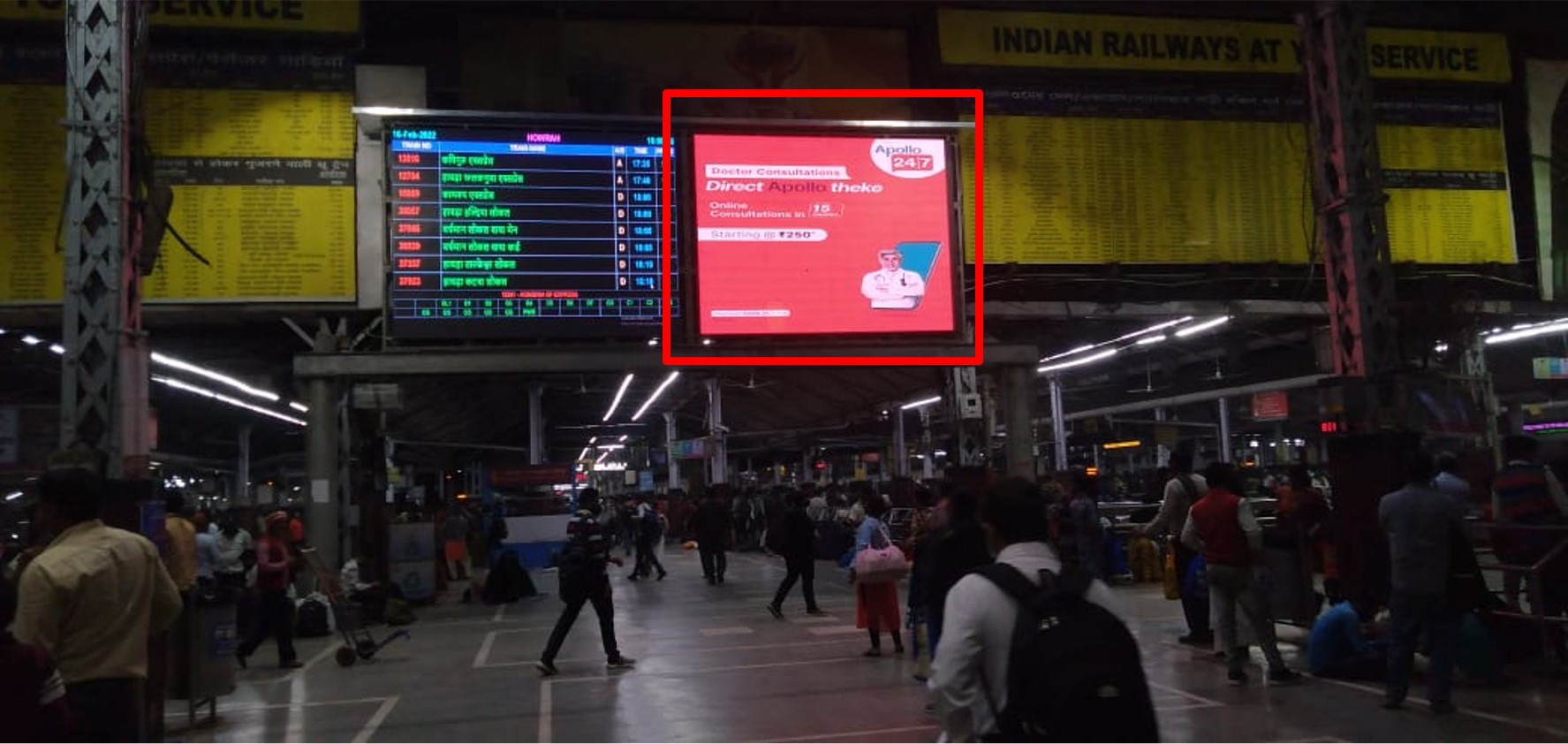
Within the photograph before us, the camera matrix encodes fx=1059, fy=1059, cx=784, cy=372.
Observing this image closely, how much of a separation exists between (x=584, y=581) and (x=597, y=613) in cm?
35

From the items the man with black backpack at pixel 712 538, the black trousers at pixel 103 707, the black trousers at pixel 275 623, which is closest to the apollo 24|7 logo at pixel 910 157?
the black trousers at pixel 275 623

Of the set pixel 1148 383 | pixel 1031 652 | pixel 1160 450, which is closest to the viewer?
pixel 1031 652

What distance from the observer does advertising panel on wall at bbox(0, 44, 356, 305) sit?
36.4 feet

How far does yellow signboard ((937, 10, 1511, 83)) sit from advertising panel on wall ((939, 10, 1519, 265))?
2cm

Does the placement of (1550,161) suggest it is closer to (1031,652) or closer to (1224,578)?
(1224,578)

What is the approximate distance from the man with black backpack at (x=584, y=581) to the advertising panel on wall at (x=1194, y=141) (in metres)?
6.15

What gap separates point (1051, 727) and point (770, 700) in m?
6.02

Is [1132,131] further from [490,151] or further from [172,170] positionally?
[172,170]

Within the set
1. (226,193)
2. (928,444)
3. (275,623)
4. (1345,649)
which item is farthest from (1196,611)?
(928,444)

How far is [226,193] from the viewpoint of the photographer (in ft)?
37.6

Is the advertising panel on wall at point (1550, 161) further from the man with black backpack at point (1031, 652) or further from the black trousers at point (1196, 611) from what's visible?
the man with black backpack at point (1031, 652)

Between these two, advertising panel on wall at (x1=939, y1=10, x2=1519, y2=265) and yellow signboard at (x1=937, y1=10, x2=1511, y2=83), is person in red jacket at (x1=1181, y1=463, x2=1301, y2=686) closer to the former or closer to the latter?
advertising panel on wall at (x1=939, y1=10, x2=1519, y2=265)

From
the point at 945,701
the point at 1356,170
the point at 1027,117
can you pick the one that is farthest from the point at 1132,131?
the point at 945,701

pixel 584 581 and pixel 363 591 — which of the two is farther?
pixel 363 591
